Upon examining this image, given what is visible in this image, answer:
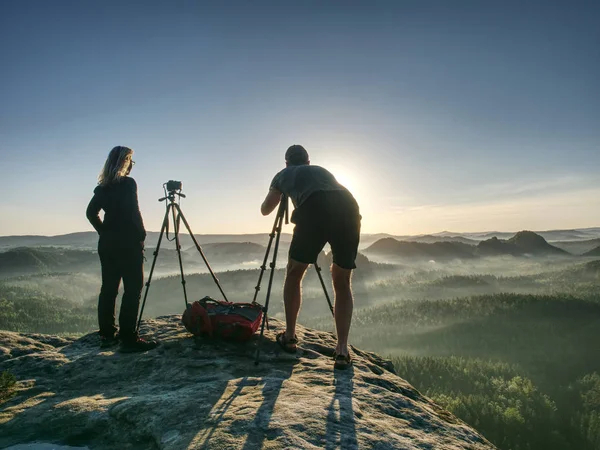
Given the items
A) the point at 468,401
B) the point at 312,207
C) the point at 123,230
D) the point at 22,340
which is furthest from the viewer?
the point at 468,401

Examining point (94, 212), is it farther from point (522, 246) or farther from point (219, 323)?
point (522, 246)

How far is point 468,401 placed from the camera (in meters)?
15.5

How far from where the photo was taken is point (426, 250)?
130m

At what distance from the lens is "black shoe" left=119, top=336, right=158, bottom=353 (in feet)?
19.0

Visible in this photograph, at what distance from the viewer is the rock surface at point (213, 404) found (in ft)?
9.45

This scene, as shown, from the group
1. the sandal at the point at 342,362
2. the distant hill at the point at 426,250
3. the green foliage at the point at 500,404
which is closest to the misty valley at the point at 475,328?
the green foliage at the point at 500,404

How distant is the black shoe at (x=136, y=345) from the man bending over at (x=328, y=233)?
8.96 feet

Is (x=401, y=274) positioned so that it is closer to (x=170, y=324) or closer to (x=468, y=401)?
(x=468, y=401)

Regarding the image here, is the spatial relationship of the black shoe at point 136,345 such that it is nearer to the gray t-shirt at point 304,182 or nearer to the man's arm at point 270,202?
the man's arm at point 270,202

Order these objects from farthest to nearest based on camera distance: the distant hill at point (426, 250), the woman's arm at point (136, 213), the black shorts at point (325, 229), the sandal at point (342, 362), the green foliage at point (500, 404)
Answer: the distant hill at point (426, 250)
the green foliage at point (500, 404)
the woman's arm at point (136, 213)
the black shorts at point (325, 229)
the sandal at point (342, 362)

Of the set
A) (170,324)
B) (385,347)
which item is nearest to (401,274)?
(385,347)

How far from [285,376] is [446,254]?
5440 inches

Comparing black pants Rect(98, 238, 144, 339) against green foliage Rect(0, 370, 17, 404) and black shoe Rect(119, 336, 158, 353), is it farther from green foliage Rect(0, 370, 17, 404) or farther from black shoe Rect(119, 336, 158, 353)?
green foliage Rect(0, 370, 17, 404)

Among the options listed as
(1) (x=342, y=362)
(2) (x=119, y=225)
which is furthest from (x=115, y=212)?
(1) (x=342, y=362)
